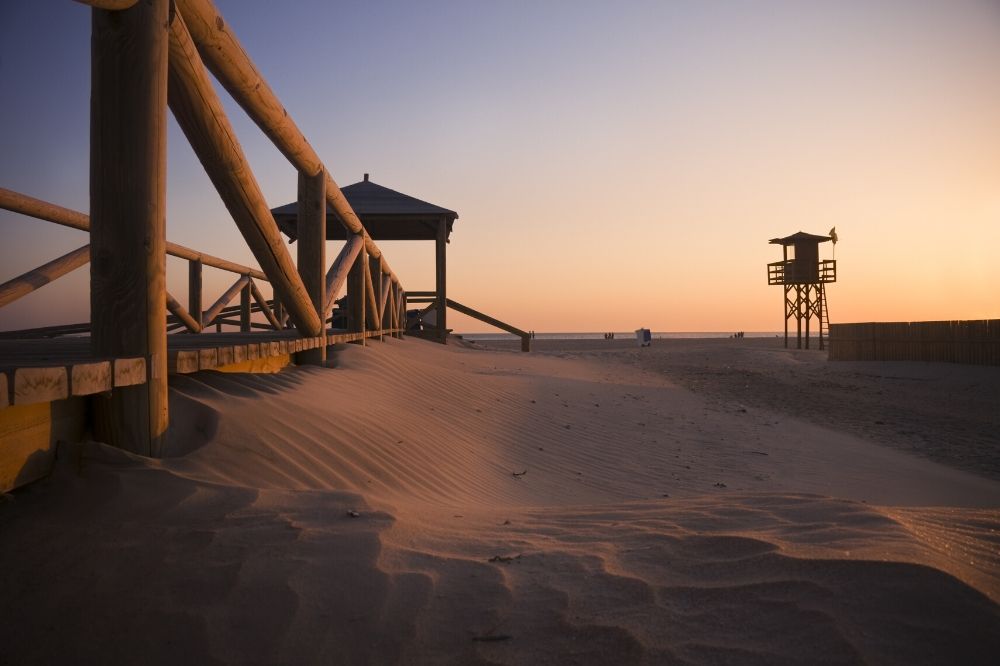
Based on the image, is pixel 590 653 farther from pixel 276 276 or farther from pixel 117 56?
pixel 276 276

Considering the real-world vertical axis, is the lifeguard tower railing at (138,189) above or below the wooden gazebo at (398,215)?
below

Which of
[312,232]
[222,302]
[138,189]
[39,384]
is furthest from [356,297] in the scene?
[39,384]

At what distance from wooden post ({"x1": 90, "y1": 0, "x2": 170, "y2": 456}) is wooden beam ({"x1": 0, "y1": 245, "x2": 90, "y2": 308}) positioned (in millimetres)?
3600

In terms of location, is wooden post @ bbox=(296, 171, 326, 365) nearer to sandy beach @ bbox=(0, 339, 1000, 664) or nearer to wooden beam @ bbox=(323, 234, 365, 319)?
wooden beam @ bbox=(323, 234, 365, 319)

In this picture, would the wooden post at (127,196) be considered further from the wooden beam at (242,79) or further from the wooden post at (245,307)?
the wooden post at (245,307)

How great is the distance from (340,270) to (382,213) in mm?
7877

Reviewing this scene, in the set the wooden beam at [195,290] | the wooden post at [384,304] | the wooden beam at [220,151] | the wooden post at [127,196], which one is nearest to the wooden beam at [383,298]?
the wooden post at [384,304]

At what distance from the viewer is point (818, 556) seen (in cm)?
186

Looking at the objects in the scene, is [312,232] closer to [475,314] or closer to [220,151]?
[220,151]

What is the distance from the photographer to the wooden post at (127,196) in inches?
85.5

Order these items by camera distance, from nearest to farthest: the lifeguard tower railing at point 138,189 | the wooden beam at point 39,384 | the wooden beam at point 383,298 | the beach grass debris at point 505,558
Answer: the wooden beam at point 39,384 < the beach grass debris at point 505,558 < the lifeguard tower railing at point 138,189 < the wooden beam at point 383,298

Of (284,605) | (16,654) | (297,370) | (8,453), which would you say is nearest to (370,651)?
(284,605)

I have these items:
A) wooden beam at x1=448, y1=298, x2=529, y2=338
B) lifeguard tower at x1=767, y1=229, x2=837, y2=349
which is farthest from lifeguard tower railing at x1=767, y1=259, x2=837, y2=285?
wooden beam at x1=448, y1=298, x2=529, y2=338

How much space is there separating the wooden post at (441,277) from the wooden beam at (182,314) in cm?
682
